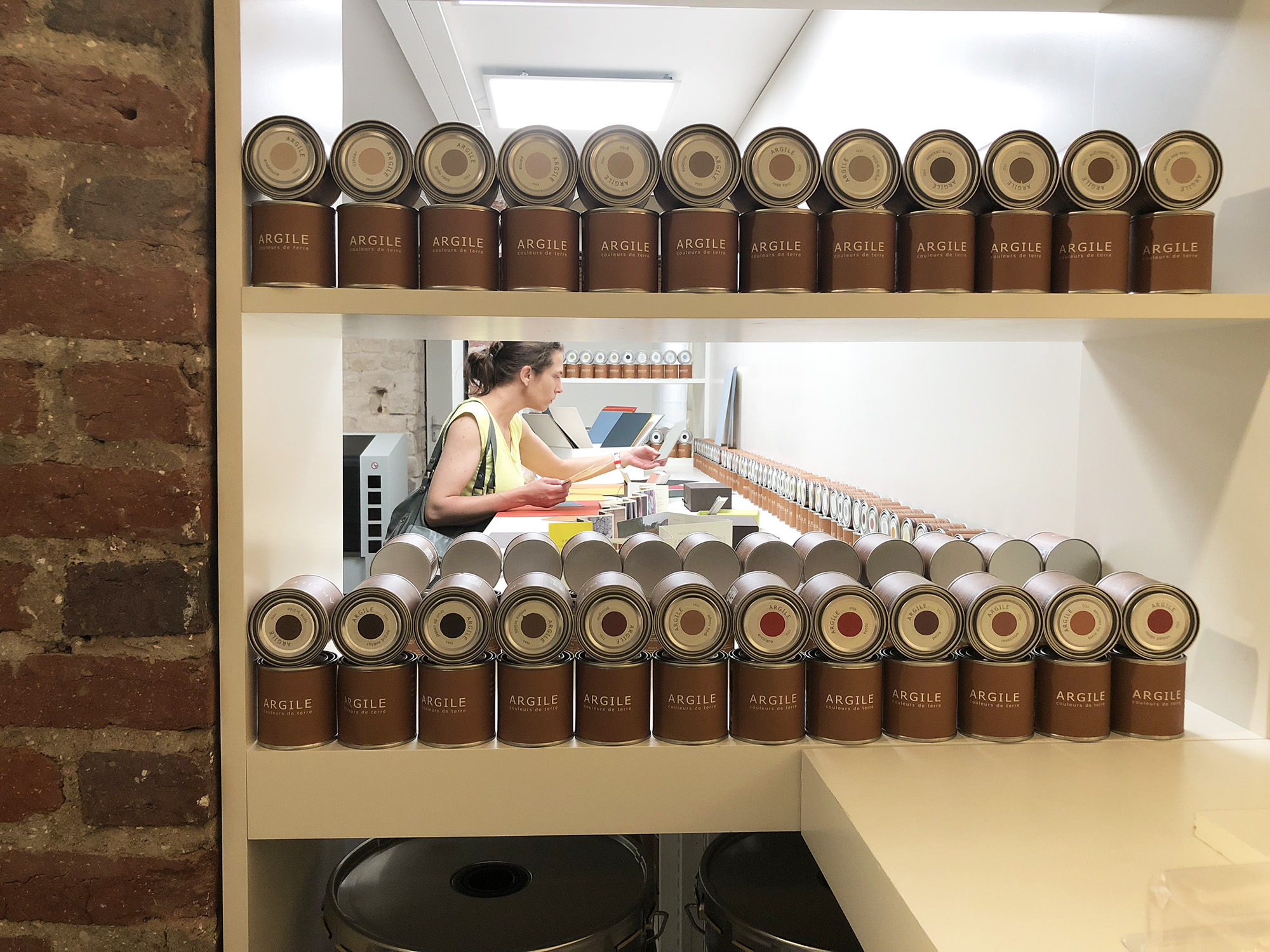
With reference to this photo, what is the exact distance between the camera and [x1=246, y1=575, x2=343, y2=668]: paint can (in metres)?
1.18

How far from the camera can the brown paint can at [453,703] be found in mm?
1194

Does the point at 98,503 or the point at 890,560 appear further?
the point at 890,560

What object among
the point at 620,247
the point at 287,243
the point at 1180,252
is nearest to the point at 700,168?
the point at 620,247

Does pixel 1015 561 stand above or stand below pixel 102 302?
below

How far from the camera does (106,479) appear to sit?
1.15 metres

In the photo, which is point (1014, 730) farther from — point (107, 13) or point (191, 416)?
point (107, 13)

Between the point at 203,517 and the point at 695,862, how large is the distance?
108 cm

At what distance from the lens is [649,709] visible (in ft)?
4.17

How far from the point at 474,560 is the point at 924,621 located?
0.76m

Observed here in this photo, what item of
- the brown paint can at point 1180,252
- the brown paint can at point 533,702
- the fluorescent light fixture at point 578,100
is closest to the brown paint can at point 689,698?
the brown paint can at point 533,702

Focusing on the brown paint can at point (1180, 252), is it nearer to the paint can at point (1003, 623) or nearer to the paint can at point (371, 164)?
the paint can at point (1003, 623)

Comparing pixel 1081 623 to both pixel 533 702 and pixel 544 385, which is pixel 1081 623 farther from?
pixel 544 385

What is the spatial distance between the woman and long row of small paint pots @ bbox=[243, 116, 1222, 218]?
1.78 m

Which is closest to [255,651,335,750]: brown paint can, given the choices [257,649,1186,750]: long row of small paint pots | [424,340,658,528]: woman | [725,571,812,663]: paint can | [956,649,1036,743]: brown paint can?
[257,649,1186,750]: long row of small paint pots
